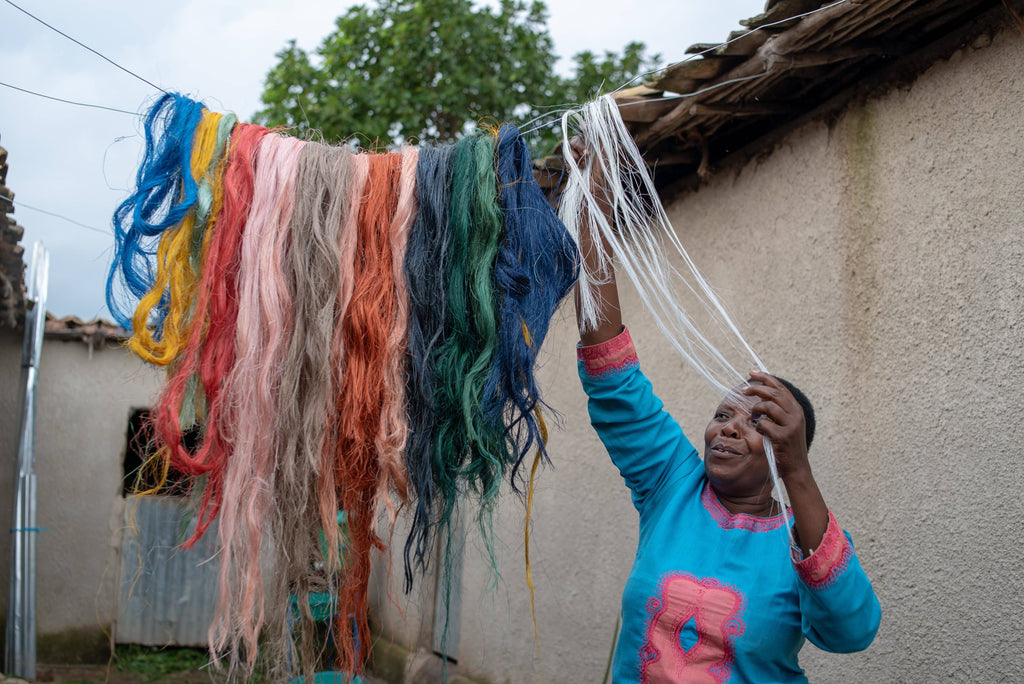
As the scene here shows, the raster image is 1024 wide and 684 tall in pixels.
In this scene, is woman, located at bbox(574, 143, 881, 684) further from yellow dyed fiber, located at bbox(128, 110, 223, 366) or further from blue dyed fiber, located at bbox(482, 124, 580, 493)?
yellow dyed fiber, located at bbox(128, 110, 223, 366)

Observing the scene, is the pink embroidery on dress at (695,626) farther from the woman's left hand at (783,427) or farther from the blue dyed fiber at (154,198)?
the blue dyed fiber at (154,198)

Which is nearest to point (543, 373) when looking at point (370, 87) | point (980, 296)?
point (980, 296)

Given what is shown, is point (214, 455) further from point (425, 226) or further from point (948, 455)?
point (948, 455)

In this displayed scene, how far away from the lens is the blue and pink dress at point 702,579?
1.54 m

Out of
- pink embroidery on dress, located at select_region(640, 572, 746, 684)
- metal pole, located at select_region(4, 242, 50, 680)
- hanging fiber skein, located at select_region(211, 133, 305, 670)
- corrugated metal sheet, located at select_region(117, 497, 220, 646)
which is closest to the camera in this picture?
hanging fiber skein, located at select_region(211, 133, 305, 670)

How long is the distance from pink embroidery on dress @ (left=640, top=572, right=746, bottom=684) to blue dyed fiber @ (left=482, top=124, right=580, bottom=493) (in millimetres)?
450

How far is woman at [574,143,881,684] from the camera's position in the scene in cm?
154

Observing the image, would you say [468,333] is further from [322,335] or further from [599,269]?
[599,269]

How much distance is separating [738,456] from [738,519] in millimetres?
146

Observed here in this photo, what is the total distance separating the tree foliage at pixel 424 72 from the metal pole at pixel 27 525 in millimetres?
3343

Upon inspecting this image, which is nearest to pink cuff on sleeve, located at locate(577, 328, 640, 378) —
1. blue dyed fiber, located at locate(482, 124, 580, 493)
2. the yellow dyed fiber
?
blue dyed fiber, located at locate(482, 124, 580, 493)

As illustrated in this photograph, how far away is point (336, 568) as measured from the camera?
4.83ft

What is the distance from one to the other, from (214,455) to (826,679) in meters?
2.18

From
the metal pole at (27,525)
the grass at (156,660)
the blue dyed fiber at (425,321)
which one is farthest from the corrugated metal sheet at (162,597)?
the blue dyed fiber at (425,321)
